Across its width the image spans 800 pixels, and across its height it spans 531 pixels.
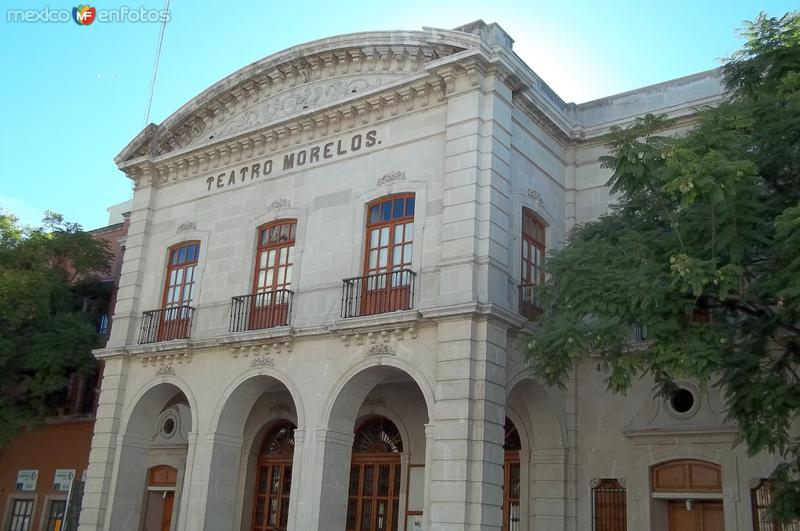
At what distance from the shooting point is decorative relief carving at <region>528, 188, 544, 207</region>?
1661 cm

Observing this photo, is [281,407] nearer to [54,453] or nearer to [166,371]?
[166,371]

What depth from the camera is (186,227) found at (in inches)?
794

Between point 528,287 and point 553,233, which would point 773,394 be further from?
point 553,233

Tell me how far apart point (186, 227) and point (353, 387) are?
685cm

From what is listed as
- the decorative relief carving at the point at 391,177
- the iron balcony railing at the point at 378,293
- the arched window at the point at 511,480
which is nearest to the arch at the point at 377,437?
the arched window at the point at 511,480

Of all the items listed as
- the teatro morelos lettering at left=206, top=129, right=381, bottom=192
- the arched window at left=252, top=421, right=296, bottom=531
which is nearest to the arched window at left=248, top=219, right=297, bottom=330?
the teatro morelos lettering at left=206, top=129, right=381, bottom=192

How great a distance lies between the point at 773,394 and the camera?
1071 cm

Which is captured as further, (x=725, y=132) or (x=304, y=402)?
(x=304, y=402)

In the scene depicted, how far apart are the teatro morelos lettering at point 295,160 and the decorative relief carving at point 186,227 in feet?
3.09

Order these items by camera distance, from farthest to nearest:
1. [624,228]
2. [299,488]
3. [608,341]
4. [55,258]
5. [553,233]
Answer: [55,258] < [553,233] < [299,488] < [624,228] < [608,341]

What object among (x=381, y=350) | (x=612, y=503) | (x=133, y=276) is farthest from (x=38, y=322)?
(x=612, y=503)

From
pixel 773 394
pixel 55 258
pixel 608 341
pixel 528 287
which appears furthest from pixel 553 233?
pixel 55 258

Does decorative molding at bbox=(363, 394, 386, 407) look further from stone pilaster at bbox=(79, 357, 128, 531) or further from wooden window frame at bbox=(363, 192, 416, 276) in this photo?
stone pilaster at bbox=(79, 357, 128, 531)

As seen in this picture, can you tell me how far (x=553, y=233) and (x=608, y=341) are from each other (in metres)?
5.98
